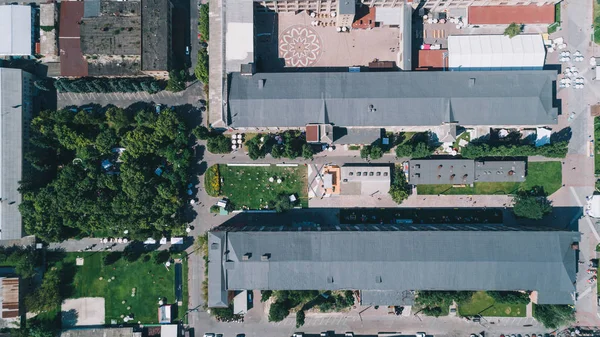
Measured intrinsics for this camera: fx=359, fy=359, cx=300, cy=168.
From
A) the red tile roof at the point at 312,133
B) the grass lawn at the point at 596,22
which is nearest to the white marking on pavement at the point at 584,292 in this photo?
the grass lawn at the point at 596,22

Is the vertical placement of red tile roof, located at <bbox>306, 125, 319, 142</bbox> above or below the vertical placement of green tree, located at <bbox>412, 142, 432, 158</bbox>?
above

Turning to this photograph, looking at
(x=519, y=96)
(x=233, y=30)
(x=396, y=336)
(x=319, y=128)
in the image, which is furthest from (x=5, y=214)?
(x=519, y=96)

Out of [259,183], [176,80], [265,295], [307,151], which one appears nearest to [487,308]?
[265,295]

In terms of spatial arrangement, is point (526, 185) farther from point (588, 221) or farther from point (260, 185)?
point (260, 185)

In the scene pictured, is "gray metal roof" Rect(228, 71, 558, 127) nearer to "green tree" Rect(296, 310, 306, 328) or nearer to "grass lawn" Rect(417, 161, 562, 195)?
"grass lawn" Rect(417, 161, 562, 195)

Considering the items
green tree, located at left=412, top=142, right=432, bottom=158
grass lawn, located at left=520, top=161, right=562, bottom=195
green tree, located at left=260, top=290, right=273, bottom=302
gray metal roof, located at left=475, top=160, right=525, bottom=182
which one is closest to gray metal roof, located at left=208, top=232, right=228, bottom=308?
green tree, located at left=260, top=290, right=273, bottom=302

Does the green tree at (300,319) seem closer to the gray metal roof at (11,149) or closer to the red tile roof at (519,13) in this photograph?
the gray metal roof at (11,149)
